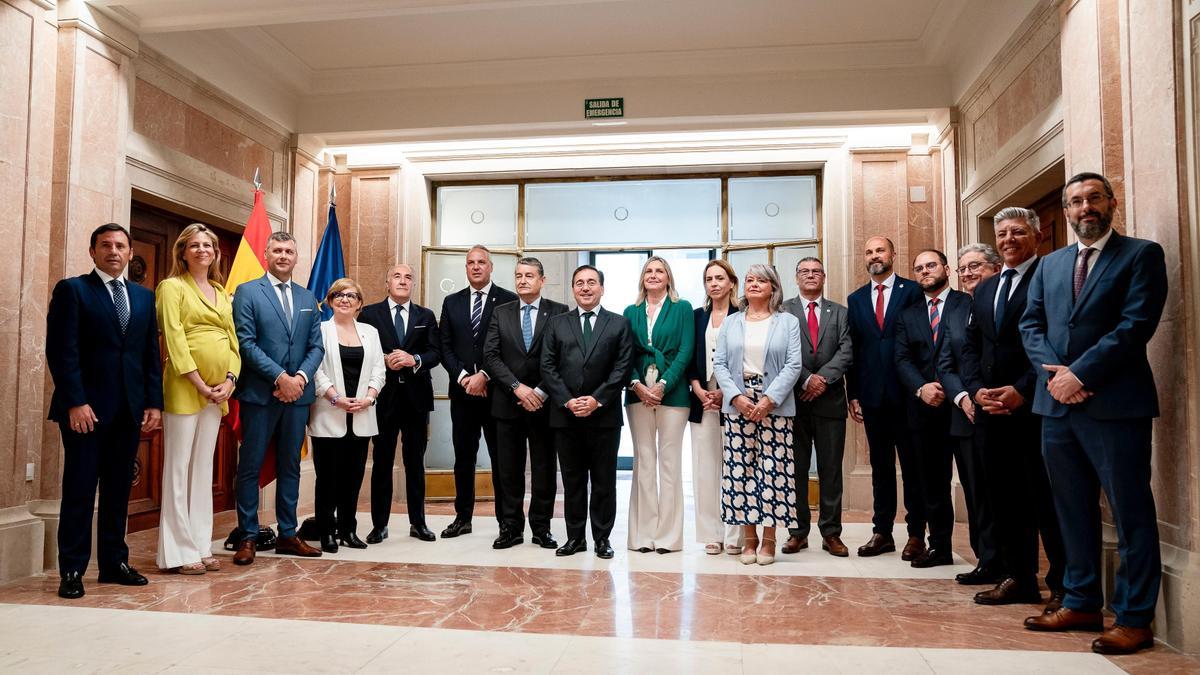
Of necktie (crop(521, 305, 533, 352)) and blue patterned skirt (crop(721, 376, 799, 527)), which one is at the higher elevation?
necktie (crop(521, 305, 533, 352))

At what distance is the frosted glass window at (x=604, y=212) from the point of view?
23.3 feet

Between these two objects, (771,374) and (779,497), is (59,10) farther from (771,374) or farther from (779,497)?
(779,497)

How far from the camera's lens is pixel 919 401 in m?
4.05

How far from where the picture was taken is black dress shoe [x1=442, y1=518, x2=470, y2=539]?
4816 millimetres

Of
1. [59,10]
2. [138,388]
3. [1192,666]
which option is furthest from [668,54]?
[1192,666]

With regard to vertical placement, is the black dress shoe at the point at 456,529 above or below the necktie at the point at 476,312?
below

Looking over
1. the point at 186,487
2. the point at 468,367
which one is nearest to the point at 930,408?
the point at 468,367

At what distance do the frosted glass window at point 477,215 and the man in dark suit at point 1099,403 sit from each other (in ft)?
16.0

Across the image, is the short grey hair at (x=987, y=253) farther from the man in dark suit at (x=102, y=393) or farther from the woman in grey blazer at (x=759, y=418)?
the man in dark suit at (x=102, y=393)

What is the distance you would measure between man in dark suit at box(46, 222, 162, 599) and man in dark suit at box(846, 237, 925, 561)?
359cm

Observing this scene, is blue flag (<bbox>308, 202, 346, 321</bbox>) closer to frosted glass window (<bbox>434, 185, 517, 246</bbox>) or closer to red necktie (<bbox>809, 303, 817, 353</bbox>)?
frosted glass window (<bbox>434, 185, 517, 246</bbox>)

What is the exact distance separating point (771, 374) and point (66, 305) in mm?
3311

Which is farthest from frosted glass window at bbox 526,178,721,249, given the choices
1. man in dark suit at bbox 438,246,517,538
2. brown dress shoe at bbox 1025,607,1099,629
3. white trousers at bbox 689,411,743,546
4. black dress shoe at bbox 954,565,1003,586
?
brown dress shoe at bbox 1025,607,1099,629

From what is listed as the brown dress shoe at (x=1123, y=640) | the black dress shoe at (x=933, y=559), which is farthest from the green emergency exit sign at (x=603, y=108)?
the brown dress shoe at (x=1123, y=640)
